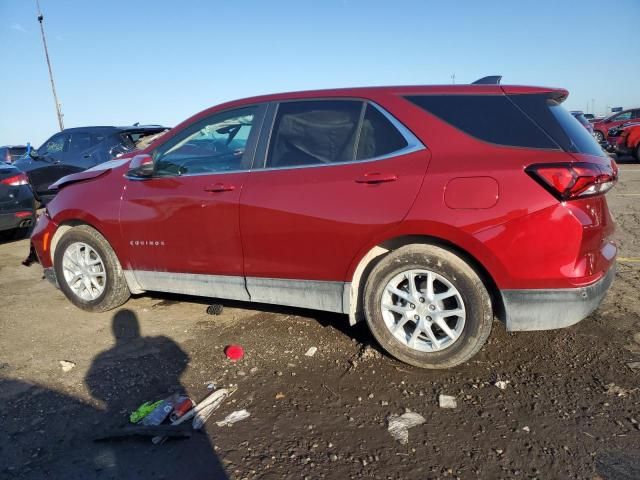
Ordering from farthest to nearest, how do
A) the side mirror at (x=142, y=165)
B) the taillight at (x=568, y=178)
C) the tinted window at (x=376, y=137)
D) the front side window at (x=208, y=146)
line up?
the side mirror at (x=142, y=165) → the front side window at (x=208, y=146) → the tinted window at (x=376, y=137) → the taillight at (x=568, y=178)

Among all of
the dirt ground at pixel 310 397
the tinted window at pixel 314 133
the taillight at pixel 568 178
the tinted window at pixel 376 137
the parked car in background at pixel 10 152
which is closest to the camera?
the dirt ground at pixel 310 397

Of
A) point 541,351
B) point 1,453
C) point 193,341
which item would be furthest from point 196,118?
point 541,351

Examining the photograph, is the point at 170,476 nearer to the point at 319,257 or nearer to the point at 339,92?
the point at 319,257

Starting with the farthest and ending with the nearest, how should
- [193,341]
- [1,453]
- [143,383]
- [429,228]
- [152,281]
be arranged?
[152,281]
[193,341]
[143,383]
[429,228]
[1,453]

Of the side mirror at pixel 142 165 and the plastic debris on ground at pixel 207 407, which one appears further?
the side mirror at pixel 142 165

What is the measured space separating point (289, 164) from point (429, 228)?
43.4 inches

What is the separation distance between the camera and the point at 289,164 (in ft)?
11.0

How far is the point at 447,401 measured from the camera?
2.76 metres

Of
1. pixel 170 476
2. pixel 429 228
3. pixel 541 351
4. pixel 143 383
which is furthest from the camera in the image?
pixel 541 351

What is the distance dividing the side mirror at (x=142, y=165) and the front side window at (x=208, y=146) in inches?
2.2

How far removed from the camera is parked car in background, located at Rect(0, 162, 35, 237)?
702cm

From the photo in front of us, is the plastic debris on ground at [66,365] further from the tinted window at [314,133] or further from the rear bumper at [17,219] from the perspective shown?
the rear bumper at [17,219]

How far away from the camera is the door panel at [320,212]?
297 centimetres

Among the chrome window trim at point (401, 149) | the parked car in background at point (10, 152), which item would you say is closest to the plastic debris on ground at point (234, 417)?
the chrome window trim at point (401, 149)
